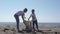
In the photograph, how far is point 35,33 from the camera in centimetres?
1272

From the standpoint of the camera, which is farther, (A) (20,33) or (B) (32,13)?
(B) (32,13)

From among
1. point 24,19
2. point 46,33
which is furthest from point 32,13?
point 46,33

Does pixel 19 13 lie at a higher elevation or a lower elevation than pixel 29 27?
higher

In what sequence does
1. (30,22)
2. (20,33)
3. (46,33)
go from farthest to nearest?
(30,22), (46,33), (20,33)

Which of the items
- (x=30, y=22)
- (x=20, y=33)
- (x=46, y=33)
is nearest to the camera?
(x=20, y=33)

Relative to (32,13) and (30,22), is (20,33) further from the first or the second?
(32,13)

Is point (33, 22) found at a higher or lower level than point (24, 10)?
lower

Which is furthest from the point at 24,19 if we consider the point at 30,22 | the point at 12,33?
the point at 12,33

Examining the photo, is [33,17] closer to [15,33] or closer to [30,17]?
[30,17]

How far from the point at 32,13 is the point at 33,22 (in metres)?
0.75

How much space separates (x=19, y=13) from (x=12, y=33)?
1.52 meters

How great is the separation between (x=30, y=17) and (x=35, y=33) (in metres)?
2.39

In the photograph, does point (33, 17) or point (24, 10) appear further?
point (33, 17)

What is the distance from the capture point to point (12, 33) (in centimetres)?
1281
